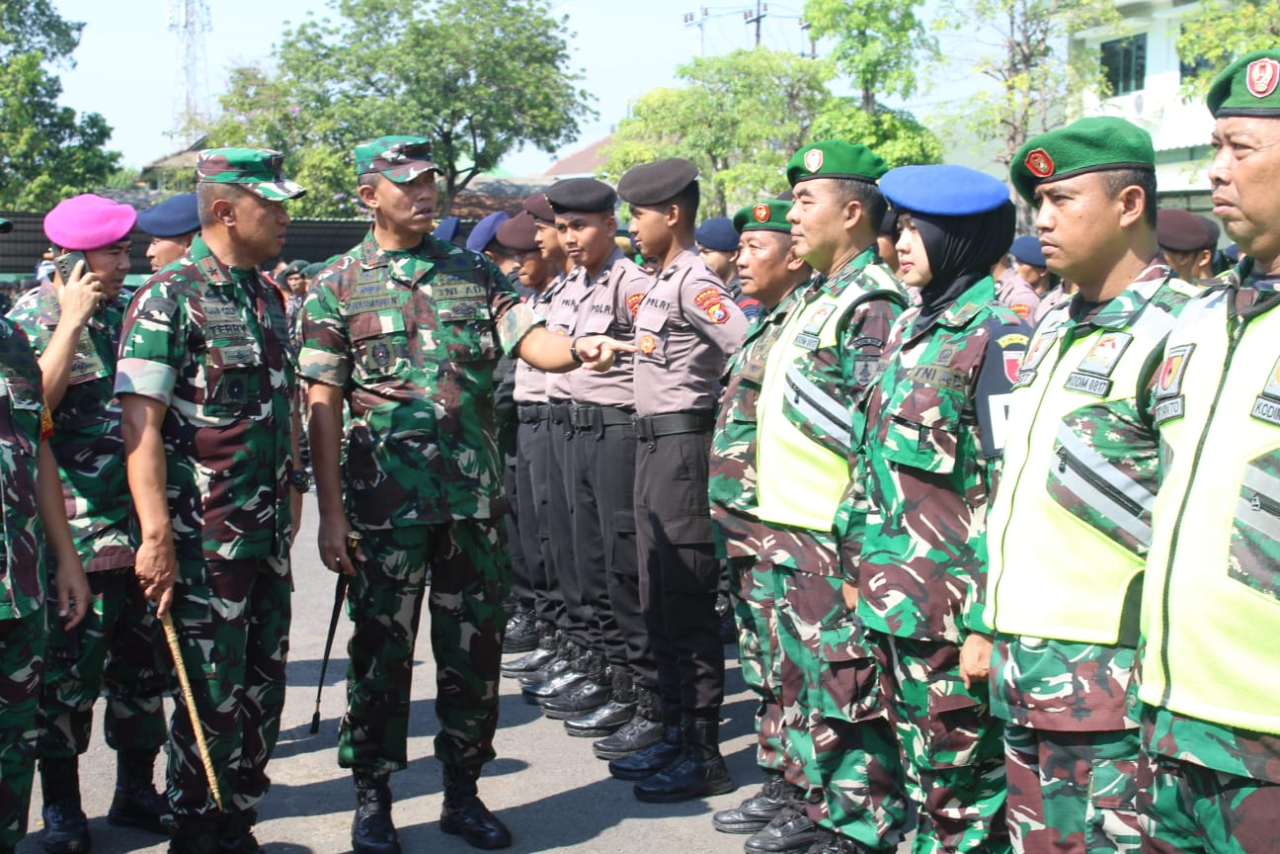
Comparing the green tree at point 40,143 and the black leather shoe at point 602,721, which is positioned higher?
the green tree at point 40,143

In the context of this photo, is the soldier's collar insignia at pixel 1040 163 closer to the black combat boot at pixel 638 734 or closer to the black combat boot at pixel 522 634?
the black combat boot at pixel 638 734

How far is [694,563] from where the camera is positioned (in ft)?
17.2

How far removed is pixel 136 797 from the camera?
4.91m

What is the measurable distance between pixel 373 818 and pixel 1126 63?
102ft

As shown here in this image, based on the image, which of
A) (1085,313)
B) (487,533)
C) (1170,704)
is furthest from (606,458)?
(1170,704)

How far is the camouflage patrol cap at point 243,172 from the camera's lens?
4.30 meters

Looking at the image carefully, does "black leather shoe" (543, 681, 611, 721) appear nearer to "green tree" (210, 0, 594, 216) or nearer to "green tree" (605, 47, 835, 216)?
"green tree" (605, 47, 835, 216)

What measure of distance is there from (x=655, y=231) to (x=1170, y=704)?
361 centimetres

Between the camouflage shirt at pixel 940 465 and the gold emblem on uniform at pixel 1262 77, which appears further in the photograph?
the camouflage shirt at pixel 940 465

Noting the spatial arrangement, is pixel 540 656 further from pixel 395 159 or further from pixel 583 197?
pixel 395 159

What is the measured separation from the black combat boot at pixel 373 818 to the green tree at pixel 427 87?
135 feet

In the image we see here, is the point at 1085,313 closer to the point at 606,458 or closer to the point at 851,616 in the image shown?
the point at 851,616

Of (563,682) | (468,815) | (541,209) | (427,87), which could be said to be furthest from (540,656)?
(427,87)

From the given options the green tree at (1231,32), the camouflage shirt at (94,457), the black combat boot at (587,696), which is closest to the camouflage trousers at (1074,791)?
the camouflage shirt at (94,457)
